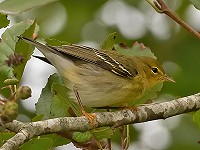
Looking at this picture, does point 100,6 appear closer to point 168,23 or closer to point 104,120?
point 168,23

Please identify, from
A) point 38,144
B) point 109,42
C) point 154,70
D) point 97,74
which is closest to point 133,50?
point 109,42

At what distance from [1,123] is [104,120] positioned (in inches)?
28.5

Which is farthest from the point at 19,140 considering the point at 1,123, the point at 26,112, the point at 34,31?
the point at 26,112

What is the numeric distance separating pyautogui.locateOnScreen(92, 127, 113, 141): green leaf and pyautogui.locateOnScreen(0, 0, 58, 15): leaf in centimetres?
93

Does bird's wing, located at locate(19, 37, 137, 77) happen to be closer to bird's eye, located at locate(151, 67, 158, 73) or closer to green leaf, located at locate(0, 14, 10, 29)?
bird's eye, located at locate(151, 67, 158, 73)

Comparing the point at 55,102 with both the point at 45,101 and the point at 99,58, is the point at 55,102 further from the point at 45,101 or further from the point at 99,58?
the point at 99,58

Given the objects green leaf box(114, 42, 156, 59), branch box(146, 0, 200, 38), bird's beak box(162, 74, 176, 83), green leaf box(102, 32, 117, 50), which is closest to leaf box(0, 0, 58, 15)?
branch box(146, 0, 200, 38)

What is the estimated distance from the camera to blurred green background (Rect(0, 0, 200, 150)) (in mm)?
4832

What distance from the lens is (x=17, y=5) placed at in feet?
7.13

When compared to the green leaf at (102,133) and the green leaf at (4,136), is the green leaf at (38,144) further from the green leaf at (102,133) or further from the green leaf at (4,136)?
the green leaf at (102,133)

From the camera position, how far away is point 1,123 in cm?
226

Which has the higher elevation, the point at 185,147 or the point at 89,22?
the point at 89,22

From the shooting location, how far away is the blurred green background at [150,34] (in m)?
4.83

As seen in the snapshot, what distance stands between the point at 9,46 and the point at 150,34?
221 cm
